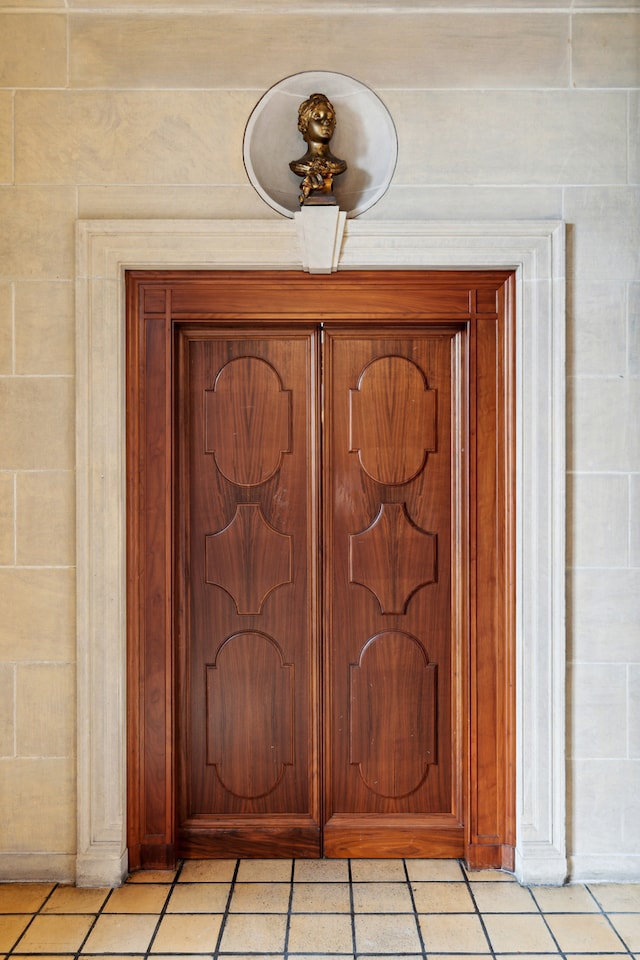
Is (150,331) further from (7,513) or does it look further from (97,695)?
(97,695)

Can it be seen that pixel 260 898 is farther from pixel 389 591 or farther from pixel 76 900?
pixel 389 591

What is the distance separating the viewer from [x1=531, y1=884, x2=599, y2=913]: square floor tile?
2436 millimetres

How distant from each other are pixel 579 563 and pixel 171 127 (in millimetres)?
1980

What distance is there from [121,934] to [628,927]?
1.50 metres

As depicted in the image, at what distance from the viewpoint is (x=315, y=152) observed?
2.63 meters

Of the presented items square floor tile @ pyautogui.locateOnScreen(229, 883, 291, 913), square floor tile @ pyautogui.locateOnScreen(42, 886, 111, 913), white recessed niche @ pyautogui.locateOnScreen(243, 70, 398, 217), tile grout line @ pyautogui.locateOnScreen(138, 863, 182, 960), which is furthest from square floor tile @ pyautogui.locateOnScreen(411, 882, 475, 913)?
white recessed niche @ pyautogui.locateOnScreen(243, 70, 398, 217)

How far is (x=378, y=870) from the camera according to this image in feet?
8.73

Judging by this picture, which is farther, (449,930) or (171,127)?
(171,127)

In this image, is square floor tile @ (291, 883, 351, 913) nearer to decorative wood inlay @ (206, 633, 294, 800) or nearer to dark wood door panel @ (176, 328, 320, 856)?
dark wood door panel @ (176, 328, 320, 856)

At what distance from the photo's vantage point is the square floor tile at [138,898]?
7.99ft

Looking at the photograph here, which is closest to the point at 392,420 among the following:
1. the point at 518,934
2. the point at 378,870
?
the point at 378,870

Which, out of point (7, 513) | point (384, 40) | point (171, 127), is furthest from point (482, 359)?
point (7, 513)

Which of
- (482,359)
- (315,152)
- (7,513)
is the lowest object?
(7,513)

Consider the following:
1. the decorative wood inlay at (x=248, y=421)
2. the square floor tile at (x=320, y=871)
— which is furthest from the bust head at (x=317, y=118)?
the square floor tile at (x=320, y=871)
